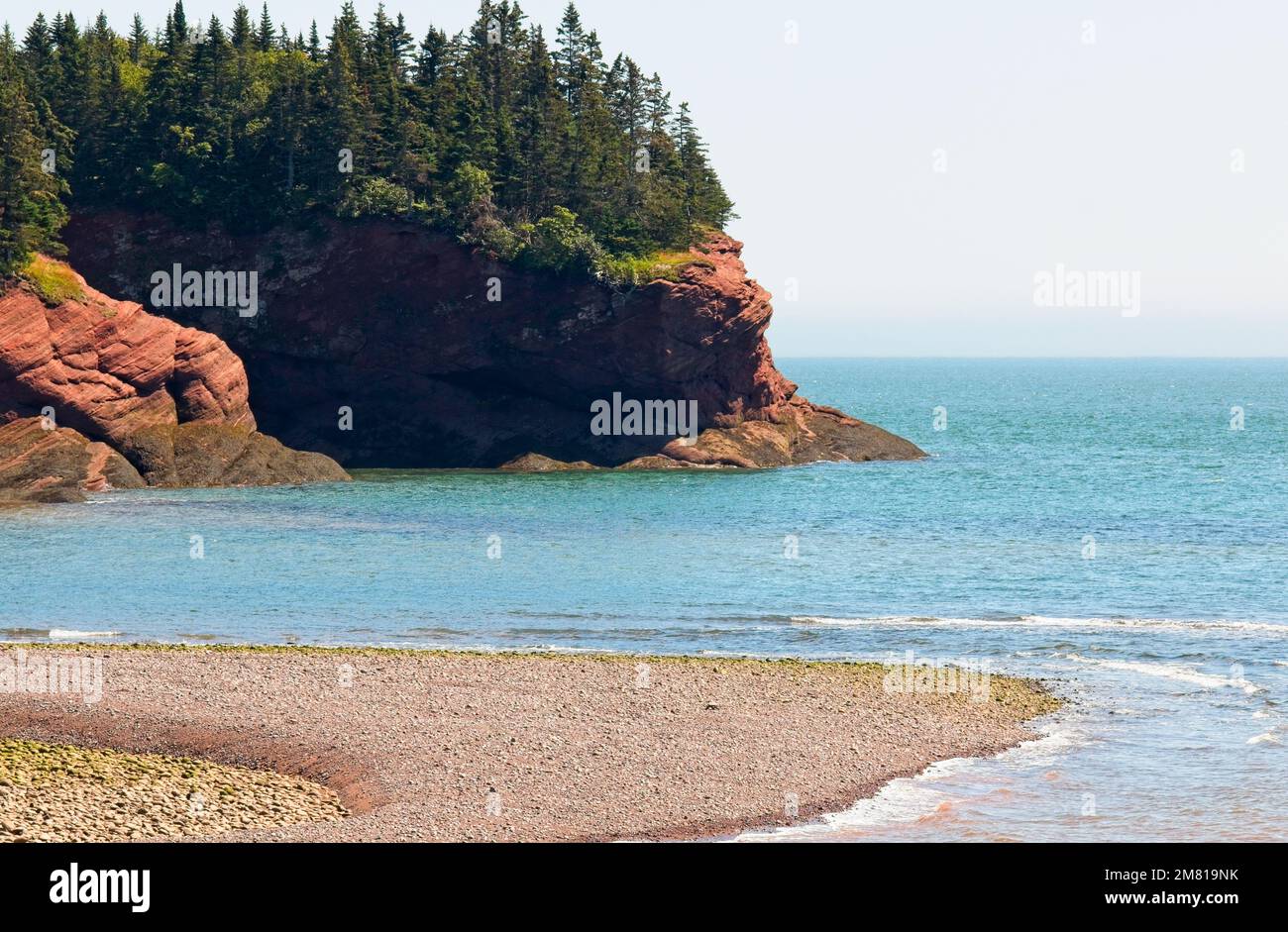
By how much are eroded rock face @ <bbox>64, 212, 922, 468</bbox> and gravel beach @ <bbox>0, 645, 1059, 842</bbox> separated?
58932 mm

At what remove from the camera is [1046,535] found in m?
70.0

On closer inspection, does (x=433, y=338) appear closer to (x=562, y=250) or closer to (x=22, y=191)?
(x=562, y=250)

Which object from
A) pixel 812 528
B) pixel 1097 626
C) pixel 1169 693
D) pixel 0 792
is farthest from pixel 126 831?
pixel 812 528

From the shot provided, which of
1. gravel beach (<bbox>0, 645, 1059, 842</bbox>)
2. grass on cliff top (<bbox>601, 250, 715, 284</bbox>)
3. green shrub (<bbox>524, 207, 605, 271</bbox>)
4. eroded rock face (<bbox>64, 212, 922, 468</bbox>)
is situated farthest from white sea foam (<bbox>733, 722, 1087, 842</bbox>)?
green shrub (<bbox>524, 207, 605, 271</bbox>)

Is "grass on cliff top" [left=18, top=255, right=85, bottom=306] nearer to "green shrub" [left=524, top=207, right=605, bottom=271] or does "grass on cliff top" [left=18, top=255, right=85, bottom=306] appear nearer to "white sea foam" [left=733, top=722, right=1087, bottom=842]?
"green shrub" [left=524, top=207, right=605, bottom=271]

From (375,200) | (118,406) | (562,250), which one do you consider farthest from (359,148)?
(118,406)

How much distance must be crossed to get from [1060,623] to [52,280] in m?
61.9

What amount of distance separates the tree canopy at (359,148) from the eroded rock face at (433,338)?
7.12ft

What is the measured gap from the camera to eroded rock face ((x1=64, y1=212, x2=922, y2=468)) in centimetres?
9800

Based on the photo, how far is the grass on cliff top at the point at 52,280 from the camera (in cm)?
8138

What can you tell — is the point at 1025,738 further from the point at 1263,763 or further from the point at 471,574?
the point at 471,574

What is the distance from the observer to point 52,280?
272 feet

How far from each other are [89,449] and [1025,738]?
62.4 m
